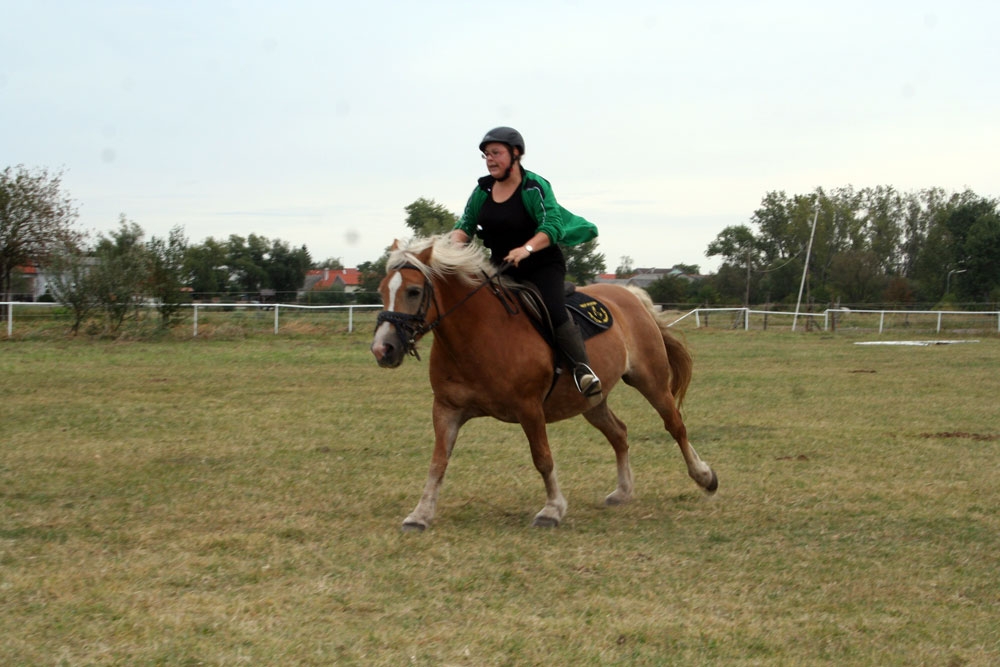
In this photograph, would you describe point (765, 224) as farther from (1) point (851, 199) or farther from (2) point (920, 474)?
(2) point (920, 474)

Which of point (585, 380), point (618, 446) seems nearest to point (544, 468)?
point (585, 380)

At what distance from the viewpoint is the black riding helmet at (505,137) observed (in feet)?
20.7

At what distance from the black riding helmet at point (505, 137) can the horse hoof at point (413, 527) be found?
103 inches

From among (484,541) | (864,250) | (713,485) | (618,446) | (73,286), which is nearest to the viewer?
(484,541)

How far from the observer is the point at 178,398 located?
13.8m

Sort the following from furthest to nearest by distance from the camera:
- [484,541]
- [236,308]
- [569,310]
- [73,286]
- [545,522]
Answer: [236,308] → [73,286] → [569,310] → [545,522] → [484,541]

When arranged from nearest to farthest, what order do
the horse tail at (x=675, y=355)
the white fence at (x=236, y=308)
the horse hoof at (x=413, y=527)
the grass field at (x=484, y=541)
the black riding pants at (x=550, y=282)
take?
the grass field at (x=484, y=541)
the horse hoof at (x=413, y=527)
the black riding pants at (x=550, y=282)
the horse tail at (x=675, y=355)
the white fence at (x=236, y=308)

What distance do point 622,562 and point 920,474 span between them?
4160mm

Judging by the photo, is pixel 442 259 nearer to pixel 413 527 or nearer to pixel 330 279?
pixel 413 527

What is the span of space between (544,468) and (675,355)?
2.17m

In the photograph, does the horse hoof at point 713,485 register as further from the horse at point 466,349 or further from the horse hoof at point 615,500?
the horse at point 466,349

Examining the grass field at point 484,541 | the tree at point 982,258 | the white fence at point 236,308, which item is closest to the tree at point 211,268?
the white fence at point 236,308

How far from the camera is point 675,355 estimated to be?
8.20m

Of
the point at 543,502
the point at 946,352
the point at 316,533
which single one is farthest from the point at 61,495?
the point at 946,352
